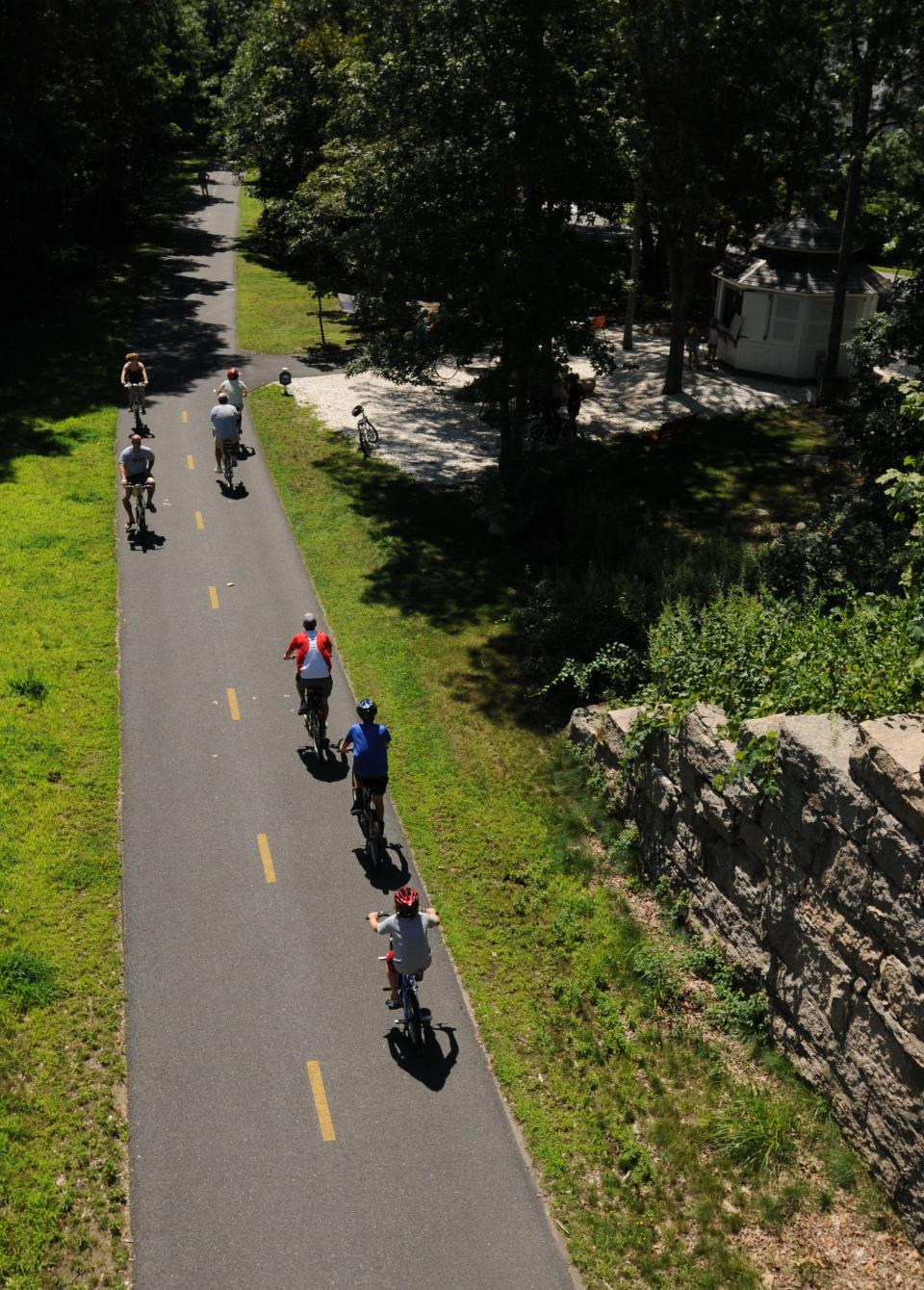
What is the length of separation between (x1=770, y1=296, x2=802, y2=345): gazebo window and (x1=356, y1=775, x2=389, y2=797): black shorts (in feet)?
→ 86.3

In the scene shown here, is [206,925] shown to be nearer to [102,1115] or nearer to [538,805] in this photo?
[102,1115]

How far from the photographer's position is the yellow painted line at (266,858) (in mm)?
13391

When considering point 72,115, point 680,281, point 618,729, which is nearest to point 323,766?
point 618,729

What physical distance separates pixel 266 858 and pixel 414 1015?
353 centimetres

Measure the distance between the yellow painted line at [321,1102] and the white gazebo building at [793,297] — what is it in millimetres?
29264

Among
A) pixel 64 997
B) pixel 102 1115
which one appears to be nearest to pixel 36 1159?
pixel 102 1115

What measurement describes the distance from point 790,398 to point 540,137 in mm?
14730

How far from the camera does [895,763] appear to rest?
28.3 ft

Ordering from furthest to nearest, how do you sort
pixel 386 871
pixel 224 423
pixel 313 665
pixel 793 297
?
pixel 793 297 < pixel 224 423 < pixel 313 665 < pixel 386 871

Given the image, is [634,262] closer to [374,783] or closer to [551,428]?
[551,428]

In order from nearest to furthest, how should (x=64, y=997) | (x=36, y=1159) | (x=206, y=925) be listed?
(x=36, y=1159) → (x=64, y=997) → (x=206, y=925)

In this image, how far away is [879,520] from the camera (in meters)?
19.8

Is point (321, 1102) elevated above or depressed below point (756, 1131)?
below

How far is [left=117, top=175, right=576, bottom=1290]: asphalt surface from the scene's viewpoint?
913 cm
